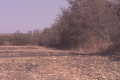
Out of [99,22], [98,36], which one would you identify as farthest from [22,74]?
[98,36]

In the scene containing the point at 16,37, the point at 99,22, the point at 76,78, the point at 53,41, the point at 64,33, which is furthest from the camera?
the point at 16,37

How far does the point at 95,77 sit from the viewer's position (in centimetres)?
1424

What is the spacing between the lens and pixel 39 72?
52.3 feet

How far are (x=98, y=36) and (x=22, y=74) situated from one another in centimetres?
2724

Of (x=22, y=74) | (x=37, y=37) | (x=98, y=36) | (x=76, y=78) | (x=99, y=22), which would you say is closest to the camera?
(x=76, y=78)

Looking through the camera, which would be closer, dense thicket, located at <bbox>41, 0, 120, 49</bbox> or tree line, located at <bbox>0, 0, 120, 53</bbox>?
tree line, located at <bbox>0, 0, 120, 53</bbox>

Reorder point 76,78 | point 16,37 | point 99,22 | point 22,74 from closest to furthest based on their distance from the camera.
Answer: point 76,78, point 22,74, point 99,22, point 16,37

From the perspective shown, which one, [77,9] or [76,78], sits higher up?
[77,9]

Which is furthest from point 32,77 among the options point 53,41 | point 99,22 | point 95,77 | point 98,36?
point 53,41

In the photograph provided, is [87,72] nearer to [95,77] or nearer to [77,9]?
[95,77]

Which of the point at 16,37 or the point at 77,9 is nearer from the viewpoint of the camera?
the point at 77,9

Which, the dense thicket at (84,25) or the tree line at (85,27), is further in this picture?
the dense thicket at (84,25)

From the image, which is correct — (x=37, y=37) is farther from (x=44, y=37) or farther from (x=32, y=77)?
(x=32, y=77)

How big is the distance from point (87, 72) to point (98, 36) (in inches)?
1029
